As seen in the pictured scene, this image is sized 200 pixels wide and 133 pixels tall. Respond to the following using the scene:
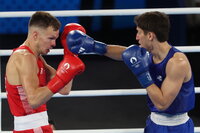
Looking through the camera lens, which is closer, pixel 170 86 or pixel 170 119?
pixel 170 86

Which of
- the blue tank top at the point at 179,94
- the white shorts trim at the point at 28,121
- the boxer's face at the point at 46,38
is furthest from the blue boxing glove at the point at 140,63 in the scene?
the white shorts trim at the point at 28,121

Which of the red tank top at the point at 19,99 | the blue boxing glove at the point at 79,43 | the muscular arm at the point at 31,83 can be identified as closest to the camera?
the muscular arm at the point at 31,83

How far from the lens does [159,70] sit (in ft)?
8.47

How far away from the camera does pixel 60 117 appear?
4805mm

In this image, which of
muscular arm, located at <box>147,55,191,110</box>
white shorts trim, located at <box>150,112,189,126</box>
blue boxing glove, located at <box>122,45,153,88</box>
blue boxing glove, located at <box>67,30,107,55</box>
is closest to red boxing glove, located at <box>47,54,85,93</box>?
blue boxing glove, located at <box>67,30,107,55</box>

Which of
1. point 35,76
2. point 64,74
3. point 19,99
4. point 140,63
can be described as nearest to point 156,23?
point 140,63

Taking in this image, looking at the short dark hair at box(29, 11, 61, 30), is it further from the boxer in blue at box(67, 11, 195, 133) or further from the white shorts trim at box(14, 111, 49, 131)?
the white shorts trim at box(14, 111, 49, 131)

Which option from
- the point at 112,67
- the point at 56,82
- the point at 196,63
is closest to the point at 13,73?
the point at 56,82

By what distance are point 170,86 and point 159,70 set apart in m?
0.16

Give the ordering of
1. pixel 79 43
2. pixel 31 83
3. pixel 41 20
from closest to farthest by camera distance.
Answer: pixel 31 83 < pixel 41 20 < pixel 79 43

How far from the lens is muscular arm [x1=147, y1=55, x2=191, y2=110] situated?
2443 millimetres

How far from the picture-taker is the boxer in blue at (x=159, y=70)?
97.0 inches

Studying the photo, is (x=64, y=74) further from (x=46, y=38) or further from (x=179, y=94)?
(x=179, y=94)

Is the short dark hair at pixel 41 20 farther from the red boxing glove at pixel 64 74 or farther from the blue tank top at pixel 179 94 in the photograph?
the blue tank top at pixel 179 94
